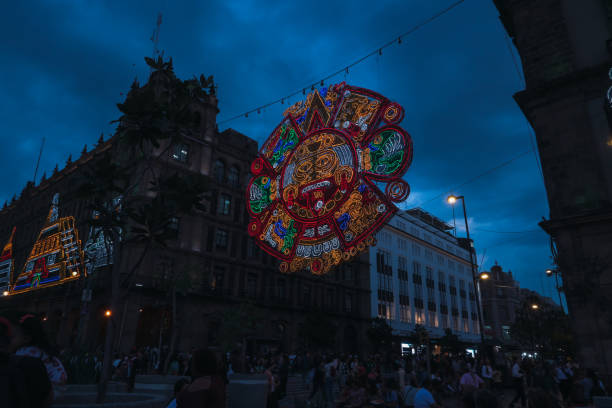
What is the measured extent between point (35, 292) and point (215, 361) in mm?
51810

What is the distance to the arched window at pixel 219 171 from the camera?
4059 cm

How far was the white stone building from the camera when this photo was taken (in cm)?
5312

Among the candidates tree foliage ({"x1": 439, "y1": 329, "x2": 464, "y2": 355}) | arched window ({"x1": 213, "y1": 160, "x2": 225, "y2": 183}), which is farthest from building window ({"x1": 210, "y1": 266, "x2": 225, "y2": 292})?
tree foliage ({"x1": 439, "y1": 329, "x2": 464, "y2": 355})

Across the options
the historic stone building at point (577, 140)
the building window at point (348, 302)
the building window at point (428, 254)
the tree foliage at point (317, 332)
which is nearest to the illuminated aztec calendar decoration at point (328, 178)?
the historic stone building at point (577, 140)

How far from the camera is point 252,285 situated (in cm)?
4006

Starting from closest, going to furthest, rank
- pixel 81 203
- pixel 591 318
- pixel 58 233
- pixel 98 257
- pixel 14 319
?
pixel 14 319 → pixel 591 318 → pixel 98 257 → pixel 58 233 → pixel 81 203

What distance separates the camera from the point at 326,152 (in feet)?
46.9

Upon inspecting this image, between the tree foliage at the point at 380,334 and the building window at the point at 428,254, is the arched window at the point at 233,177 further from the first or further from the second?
the building window at the point at 428,254

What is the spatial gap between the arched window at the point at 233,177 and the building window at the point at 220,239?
18.6 feet

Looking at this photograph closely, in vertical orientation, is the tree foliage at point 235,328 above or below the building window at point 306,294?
below

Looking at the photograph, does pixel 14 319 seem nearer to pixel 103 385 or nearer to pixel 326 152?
pixel 103 385

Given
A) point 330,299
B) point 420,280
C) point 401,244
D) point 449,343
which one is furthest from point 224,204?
point 449,343

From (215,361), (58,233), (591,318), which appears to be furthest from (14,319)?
(58,233)

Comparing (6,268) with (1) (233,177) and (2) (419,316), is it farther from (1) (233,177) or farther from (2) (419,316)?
(2) (419,316)
